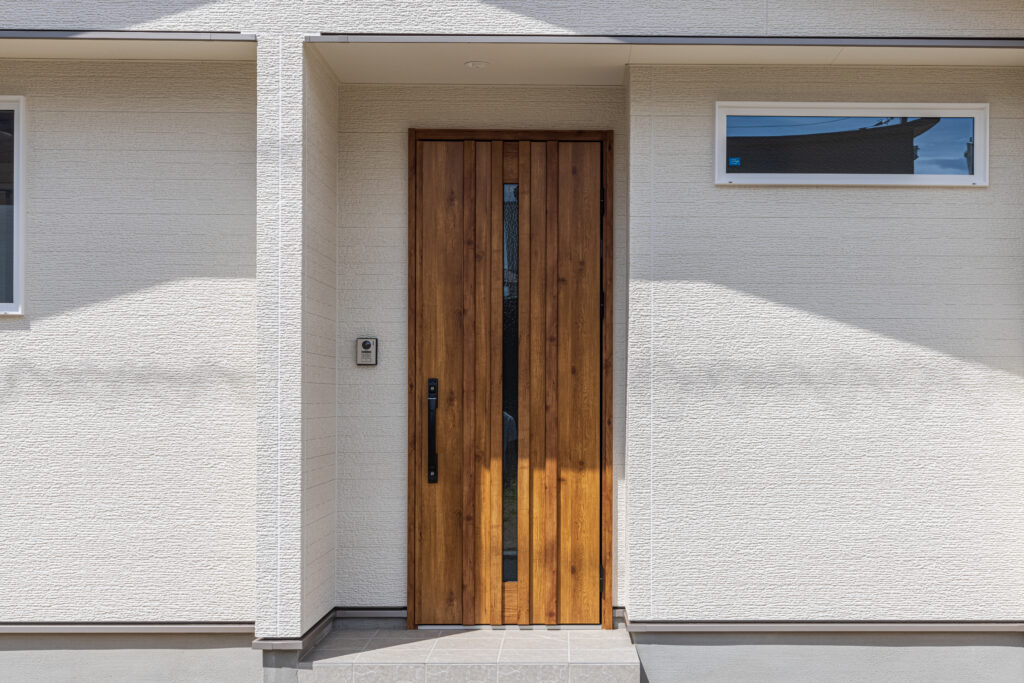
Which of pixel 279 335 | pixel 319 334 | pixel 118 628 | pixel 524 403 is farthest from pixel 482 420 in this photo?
pixel 118 628

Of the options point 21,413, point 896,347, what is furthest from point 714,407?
point 21,413

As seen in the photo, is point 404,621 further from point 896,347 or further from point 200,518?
Answer: point 896,347

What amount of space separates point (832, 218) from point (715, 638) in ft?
6.46

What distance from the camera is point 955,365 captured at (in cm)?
416

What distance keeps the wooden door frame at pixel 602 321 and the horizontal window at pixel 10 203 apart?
1.80 meters

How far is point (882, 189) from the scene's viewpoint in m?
4.18

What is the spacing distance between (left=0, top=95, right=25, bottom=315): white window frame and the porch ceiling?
1.47m

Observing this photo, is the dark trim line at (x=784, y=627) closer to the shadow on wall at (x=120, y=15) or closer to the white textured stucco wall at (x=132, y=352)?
the white textured stucco wall at (x=132, y=352)

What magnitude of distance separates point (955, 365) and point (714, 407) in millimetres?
1121

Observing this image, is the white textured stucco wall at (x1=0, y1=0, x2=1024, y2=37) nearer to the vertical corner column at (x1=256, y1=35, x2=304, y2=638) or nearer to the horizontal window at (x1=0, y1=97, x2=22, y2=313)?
the vertical corner column at (x1=256, y1=35, x2=304, y2=638)

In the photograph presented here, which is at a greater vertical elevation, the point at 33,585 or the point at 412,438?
the point at 412,438

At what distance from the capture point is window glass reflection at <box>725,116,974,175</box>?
13.8 ft

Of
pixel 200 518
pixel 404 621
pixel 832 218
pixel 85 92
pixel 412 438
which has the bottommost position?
pixel 404 621

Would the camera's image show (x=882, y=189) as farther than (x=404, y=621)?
No
